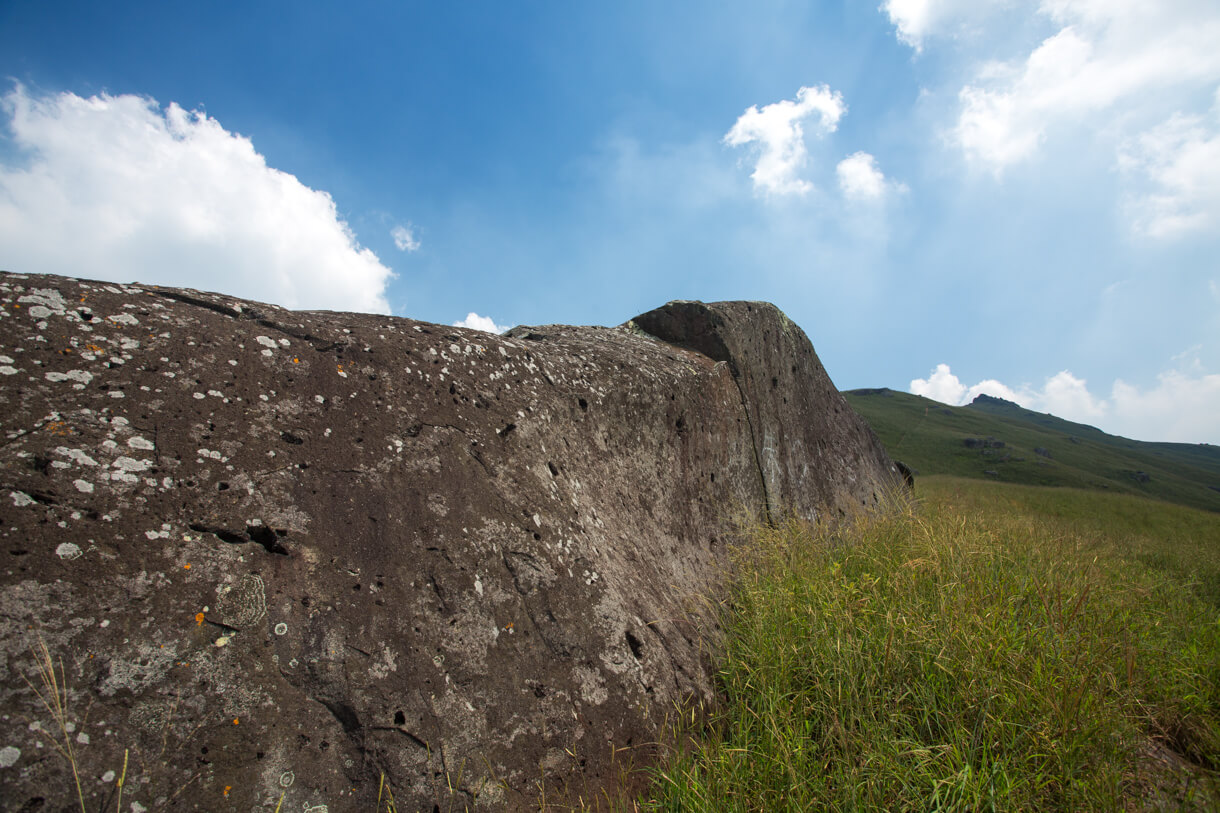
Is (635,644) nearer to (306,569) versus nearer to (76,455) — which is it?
(306,569)

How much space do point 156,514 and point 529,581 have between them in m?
1.98

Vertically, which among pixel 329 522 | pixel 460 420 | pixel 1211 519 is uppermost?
pixel 460 420

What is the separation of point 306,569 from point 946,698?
3.59 m

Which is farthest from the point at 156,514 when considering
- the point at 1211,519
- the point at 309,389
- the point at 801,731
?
the point at 1211,519

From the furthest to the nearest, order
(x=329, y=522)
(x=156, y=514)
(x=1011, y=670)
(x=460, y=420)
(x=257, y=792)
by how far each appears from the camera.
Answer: (x=460, y=420) → (x=1011, y=670) → (x=329, y=522) → (x=156, y=514) → (x=257, y=792)

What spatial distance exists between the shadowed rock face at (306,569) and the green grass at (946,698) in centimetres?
53

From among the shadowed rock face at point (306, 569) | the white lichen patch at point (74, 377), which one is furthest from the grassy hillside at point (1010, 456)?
the white lichen patch at point (74, 377)

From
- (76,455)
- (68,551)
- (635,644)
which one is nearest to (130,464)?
(76,455)

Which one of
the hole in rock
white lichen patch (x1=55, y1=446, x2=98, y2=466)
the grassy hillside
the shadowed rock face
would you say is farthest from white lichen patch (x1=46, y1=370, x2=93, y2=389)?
the grassy hillside

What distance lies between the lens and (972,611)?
3734 millimetres

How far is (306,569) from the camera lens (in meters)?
2.82

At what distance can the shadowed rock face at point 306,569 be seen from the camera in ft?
7.27

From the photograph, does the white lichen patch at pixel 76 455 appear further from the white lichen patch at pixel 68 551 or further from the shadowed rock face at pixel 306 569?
the white lichen patch at pixel 68 551

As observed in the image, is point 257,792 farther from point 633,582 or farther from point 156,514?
point 633,582
